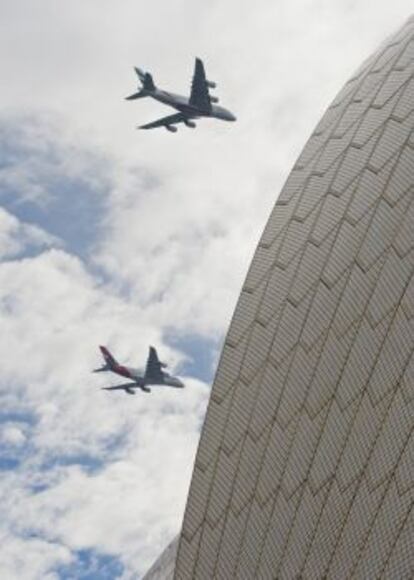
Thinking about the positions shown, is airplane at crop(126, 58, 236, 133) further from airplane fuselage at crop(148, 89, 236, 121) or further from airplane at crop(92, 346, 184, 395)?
airplane at crop(92, 346, 184, 395)

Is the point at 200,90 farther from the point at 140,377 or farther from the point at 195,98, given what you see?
the point at 140,377

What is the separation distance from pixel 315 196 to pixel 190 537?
9.32 metres

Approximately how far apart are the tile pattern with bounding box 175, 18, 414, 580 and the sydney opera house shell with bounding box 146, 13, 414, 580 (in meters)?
0.04

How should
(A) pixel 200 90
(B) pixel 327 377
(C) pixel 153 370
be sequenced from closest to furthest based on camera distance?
(B) pixel 327 377
(A) pixel 200 90
(C) pixel 153 370

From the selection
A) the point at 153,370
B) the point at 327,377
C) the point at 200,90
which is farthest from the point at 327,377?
the point at 153,370

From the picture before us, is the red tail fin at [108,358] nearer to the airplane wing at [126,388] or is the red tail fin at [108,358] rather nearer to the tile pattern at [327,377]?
the airplane wing at [126,388]

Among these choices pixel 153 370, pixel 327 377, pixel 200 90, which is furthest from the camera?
pixel 153 370

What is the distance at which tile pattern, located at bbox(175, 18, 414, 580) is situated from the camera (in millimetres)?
17891

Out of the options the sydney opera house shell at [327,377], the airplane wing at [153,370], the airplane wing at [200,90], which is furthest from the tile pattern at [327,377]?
the airplane wing at [153,370]

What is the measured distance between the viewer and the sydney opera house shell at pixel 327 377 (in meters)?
17.9

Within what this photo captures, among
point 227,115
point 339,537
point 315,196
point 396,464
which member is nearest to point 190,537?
point 339,537

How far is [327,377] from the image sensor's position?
20.5 m

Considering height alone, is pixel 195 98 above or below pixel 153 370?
above

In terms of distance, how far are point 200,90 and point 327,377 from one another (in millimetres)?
57084
